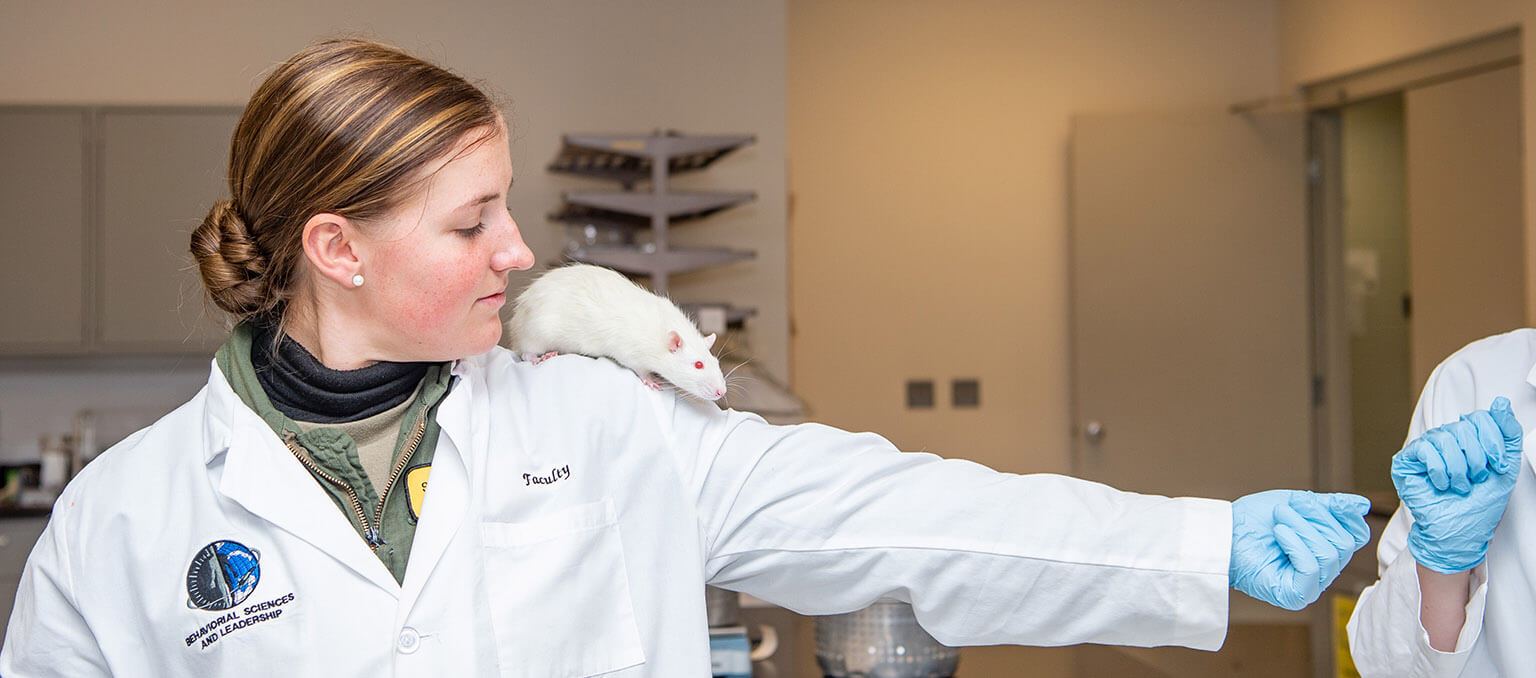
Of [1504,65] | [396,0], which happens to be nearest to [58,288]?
[396,0]

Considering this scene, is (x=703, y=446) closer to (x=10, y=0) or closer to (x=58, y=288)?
(x=58, y=288)

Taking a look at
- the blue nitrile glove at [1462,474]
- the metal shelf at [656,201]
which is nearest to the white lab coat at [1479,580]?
the blue nitrile glove at [1462,474]

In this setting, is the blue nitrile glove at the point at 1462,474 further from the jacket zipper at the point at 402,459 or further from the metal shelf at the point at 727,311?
the metal shelf at the point at 727,311

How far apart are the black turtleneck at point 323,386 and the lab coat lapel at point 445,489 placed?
5 cm

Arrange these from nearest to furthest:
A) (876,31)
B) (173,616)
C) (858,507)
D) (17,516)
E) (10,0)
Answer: (173,616), (858,507), (17,516), (10,0), (876,31)

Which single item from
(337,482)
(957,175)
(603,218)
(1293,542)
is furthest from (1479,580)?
(957,175)

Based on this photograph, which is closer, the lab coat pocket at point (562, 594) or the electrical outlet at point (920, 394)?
the lab coat pocket at point (562, 594)

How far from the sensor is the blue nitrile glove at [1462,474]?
1.04 metres

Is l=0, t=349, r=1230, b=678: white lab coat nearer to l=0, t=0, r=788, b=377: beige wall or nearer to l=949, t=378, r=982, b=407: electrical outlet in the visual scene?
l=0, t=0, r=788, b=377: beige wall

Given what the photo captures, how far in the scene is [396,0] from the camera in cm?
363

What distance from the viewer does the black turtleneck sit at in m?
1.07

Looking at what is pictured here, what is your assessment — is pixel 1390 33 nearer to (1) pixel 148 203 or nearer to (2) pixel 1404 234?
(2) pixel 1404 234

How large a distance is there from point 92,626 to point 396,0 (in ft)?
9.81

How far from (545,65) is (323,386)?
8.95 feet
